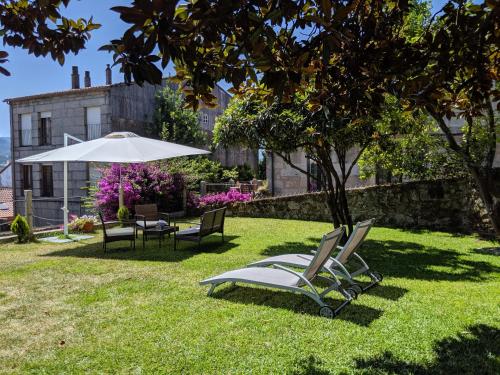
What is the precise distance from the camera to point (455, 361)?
144 inches

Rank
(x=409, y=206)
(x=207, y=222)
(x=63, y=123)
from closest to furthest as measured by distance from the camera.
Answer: (x=207, y=222) < (x=409, y=206) < (x=63, y=123)

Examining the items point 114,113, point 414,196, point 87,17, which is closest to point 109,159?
point 87,17

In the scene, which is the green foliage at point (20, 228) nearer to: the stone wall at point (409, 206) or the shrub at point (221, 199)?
the shrub at point (221, 199)

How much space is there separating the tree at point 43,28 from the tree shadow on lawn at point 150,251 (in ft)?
17.5

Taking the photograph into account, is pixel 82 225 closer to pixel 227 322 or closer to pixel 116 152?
pixel 116 152

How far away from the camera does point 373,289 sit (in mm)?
6047

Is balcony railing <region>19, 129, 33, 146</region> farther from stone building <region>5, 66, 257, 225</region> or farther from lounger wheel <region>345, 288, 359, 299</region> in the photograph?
lounger wheel <region>345, 288, 359, 299</region>

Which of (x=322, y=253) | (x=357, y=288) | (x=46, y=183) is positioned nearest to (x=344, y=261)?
(x=357, y=288)

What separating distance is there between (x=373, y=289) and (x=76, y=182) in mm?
19901

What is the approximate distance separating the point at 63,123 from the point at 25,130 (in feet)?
11.9

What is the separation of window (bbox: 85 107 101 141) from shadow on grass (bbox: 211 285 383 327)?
18.4 meters

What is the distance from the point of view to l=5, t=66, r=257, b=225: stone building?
21.8 metres

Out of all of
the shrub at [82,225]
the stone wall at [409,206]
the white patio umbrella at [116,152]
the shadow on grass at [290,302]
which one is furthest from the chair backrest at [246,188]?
the shadow on grass at [290,302]

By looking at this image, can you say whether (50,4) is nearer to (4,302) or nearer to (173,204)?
(4,302)
